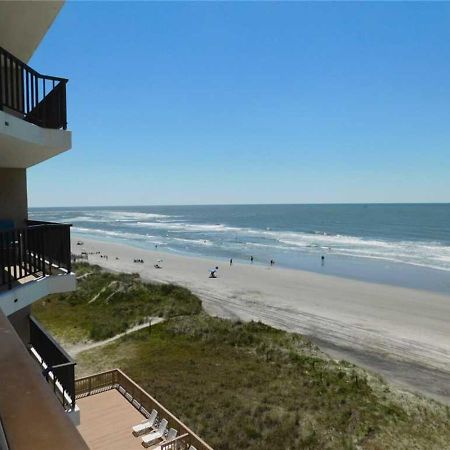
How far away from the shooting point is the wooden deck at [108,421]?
30.2 feet

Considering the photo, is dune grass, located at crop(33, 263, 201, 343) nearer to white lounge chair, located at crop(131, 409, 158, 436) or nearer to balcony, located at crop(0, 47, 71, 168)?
white lounge chair, located at crop(131, 409, 158, 436)

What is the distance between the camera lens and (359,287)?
34531 mm

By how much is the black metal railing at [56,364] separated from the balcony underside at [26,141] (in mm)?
3334

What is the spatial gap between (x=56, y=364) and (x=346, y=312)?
22893 millimetres

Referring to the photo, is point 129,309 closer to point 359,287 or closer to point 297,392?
point 297,392

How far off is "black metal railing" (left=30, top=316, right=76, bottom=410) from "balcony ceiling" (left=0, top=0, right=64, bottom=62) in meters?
5.47

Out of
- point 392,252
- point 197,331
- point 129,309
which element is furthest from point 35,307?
point 392,252

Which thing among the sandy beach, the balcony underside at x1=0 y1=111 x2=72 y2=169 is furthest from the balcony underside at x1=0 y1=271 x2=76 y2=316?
the sandy beach

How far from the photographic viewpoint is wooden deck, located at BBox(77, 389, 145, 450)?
9195 mm

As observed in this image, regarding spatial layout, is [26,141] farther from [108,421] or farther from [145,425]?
[108,421]

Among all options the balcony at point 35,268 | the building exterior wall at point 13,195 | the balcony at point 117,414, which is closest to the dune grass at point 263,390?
the balcony at point 117,414

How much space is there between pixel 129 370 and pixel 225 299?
15494mm

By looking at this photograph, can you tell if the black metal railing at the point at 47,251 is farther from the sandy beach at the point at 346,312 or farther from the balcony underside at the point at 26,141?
the sandy beach at the point at 346,312

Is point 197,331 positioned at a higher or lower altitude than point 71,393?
lower
